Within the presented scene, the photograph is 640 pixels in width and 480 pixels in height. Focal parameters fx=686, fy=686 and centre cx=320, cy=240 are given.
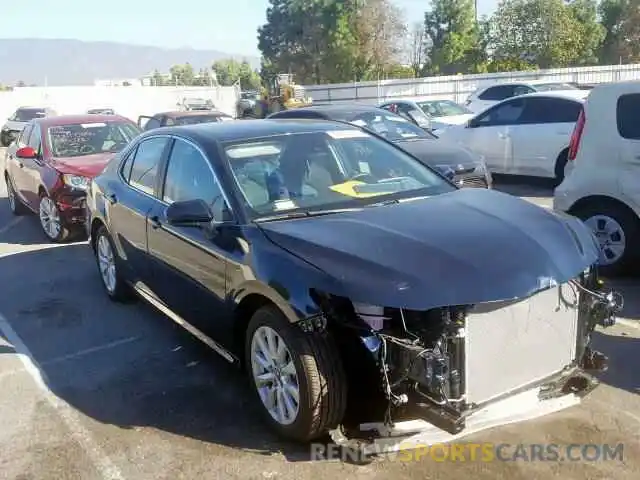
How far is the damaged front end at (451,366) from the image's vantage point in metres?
3.15

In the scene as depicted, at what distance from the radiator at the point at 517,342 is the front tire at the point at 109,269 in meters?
3.65

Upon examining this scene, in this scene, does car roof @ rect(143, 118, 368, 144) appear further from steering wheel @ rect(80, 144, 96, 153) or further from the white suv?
steering wheel @ rect(80, 144, 96, 153)

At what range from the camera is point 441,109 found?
17672 mm

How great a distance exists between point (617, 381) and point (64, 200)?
6910 millimetres

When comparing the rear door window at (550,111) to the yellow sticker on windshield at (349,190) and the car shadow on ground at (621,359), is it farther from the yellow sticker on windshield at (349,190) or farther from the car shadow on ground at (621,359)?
the yellow sticker on windshield at (349,190)

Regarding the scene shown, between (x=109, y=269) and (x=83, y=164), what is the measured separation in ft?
10.3

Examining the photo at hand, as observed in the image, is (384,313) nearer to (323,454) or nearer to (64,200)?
(323,454)

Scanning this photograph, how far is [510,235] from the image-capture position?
3.51m

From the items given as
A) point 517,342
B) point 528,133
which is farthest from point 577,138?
point 528,133

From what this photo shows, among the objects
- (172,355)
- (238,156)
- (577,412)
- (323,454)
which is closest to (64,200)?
(172,355)

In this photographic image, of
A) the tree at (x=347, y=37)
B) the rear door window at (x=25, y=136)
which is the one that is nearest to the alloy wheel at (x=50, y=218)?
the rear door window at (x=25, y=136)

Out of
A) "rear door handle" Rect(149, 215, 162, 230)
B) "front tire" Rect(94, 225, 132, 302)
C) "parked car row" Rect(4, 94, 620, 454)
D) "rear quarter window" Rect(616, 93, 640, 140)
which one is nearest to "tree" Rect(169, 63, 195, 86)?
"front tire" Rect(94, 225, 132, 302)

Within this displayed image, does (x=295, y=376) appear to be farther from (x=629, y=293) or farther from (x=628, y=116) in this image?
(x=628, y=116)

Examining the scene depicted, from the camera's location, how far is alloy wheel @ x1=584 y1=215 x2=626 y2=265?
6160 millimetres
